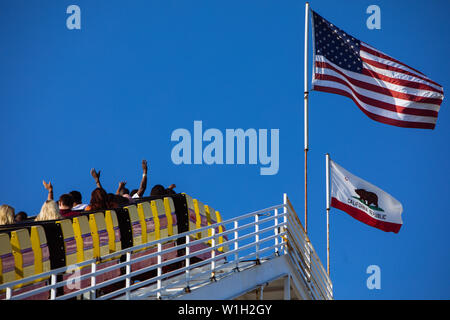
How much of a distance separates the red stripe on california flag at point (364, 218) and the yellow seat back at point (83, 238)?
1039 cm

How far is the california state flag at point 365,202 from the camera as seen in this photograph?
20891mm

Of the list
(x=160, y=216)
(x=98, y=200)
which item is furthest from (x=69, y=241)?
(x=160, y=216)

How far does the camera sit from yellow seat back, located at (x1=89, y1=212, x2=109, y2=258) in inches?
467

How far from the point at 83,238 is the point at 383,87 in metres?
10.4

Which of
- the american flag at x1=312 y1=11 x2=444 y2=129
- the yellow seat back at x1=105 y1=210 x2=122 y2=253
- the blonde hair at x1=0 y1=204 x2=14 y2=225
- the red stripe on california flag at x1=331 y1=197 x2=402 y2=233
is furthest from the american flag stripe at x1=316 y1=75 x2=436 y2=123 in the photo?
the blonde hair at x1=0 y1=204 x2=14 y2=225

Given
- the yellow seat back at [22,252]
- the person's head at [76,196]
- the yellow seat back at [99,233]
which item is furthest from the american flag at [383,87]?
the yellow seat back at [22,252]

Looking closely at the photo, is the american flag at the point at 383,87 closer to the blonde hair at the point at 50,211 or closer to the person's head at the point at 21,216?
the person's head at the point at 21,216

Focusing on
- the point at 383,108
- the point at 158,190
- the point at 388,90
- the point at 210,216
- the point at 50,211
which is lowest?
the point at 210,216

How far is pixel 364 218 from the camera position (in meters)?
20.9

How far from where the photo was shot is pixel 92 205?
13.0 metres

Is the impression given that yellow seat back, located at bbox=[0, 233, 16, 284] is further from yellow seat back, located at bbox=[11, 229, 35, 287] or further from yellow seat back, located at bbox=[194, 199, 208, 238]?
yellow seat back, located at bbox=[194, 199, 208, 238]

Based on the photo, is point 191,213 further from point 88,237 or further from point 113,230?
point 88,237
